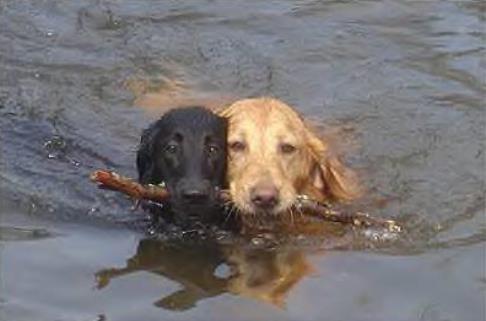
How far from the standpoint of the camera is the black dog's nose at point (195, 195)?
19.0 ft

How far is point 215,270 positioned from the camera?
228 inches

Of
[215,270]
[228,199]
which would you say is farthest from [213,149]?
[215,270]

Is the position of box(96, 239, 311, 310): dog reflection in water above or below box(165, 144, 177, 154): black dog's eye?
below

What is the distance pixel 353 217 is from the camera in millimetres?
6219

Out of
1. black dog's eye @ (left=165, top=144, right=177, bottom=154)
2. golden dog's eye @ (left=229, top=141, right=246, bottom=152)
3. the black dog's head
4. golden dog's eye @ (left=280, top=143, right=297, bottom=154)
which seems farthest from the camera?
golden dog's eye @ (left=280, top=143, right=297, bottom=154)

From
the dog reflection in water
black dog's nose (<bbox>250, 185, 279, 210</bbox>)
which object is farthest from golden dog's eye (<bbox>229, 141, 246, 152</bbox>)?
the dog reflection in water

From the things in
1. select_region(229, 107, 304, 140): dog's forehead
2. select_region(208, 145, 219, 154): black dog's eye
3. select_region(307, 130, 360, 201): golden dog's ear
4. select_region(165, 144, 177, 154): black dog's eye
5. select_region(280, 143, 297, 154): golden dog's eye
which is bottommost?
select_region(307, 130, 360, 201): golden dog's ear

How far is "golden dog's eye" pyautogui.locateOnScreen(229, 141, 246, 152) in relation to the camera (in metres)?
6.36

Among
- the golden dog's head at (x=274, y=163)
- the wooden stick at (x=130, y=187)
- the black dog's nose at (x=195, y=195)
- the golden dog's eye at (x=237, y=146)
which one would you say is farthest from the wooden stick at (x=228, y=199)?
the golden dog's eye at (x=237, y=146)

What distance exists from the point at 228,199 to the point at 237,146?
0.44 m

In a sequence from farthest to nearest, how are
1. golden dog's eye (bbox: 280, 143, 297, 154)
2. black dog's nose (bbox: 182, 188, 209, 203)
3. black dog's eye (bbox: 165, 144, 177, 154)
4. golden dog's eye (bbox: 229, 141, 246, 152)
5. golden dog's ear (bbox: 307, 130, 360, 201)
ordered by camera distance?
golden dog's ear (bbox: 307, 130, 360, 201) → golden dog's eye (bbox: 280, 143, 297, 154) → golden dog's eye (bbox: 229, 141, 246, 152) → black dog's eye (bbox: 165, 144, 177, 154) → black dog's nose (bbox: 182, 188, 209, 203)

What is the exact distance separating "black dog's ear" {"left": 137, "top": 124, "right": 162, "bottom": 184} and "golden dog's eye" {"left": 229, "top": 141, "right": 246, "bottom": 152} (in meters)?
0.45

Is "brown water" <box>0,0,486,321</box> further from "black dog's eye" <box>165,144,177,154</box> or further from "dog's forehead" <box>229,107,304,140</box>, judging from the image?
"dog's forehead" <box>229,107,304,140</box>

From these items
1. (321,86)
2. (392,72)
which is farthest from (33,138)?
(392,72)
